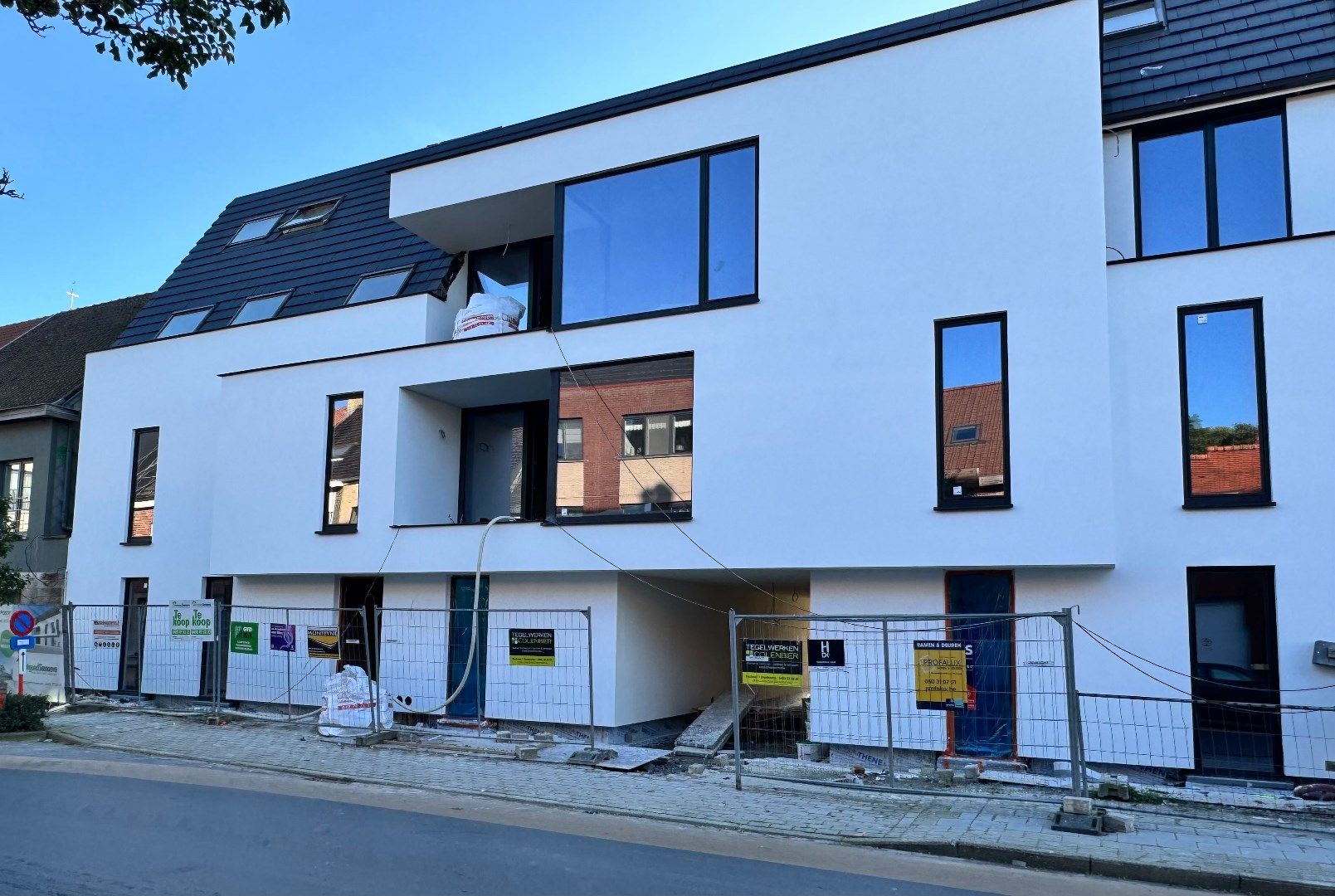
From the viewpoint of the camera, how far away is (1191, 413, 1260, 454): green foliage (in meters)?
10.8

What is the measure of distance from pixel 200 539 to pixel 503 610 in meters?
7.69

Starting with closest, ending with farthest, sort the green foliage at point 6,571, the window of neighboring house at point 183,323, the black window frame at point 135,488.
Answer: the green foliage at point 6,571 → the black window frame at point 135,488 → the window of neighboring house at point 183,323

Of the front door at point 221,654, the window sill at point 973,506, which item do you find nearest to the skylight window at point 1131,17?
the window sill at point 973,506

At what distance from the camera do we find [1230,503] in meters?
10.8

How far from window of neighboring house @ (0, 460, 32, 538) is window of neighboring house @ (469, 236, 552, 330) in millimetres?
10956

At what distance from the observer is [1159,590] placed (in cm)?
1088

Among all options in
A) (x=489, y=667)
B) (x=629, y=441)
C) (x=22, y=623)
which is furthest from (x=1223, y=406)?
(x=22, y=623)

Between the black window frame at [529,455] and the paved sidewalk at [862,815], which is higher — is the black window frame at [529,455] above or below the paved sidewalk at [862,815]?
above

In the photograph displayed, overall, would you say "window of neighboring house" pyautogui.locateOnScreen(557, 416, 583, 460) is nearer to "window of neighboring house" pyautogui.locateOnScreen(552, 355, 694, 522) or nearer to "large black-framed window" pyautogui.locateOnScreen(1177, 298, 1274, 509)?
"window of neighboring house" pyautogui.locateOnScreen(552, 355, 694, 522)

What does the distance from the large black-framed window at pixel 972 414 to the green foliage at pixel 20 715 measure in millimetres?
12293

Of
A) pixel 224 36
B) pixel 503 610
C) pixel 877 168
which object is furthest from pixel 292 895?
pixel 877 168

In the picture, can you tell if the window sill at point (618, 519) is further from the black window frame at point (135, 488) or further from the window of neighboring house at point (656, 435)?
the black window frame at point (135, 488)

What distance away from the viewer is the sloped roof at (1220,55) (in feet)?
39.6

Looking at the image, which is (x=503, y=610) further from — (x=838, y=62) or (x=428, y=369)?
(x=838, y=62)
